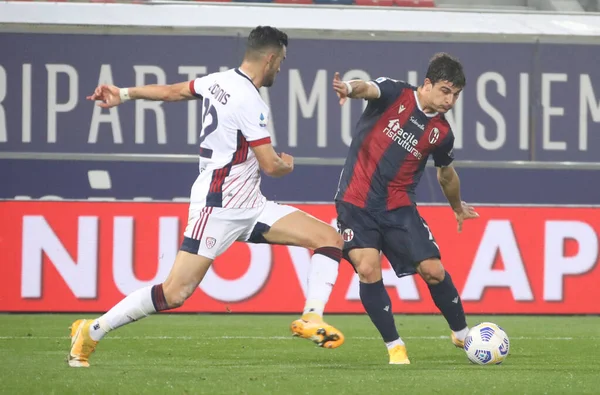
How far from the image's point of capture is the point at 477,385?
6.49 metres

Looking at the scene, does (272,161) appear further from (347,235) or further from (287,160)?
(347,235)

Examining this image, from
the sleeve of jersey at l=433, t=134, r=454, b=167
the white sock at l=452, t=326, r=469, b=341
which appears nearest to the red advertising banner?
the white sock at l=452, t=326, r=469, b=341

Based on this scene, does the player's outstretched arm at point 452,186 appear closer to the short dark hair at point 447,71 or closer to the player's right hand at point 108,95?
the short dark hair at point 447,71

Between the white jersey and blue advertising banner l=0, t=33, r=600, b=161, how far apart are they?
710 centimetres

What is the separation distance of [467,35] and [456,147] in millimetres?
1258

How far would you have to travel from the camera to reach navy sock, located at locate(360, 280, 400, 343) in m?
7.73

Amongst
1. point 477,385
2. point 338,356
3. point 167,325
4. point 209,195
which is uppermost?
point 209,195

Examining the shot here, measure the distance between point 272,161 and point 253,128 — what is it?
22cm

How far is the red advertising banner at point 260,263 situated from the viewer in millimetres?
11852

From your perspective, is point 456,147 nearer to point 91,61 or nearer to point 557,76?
point 557,76

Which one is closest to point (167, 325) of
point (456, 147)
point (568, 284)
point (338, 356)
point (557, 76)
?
point (338, 356)

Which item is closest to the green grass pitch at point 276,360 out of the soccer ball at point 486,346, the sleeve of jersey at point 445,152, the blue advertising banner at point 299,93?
the soccer ball at point 486,346

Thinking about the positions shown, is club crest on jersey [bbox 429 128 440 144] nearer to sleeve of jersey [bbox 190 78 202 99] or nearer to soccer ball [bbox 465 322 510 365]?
soccer ball [bbox 465 322 510 365]

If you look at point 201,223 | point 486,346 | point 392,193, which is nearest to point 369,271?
point 392,193
